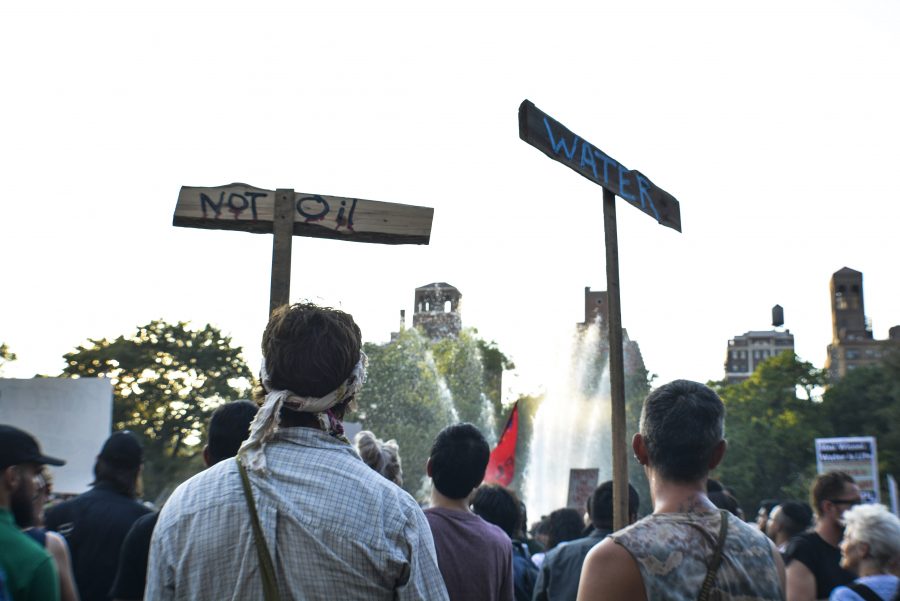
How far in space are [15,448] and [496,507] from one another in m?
2.56

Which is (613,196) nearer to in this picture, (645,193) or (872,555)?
(645,193)

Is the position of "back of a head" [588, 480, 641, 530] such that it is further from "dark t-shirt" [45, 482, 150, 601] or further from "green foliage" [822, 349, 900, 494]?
"green foliage" [822, 349, 900, 494]

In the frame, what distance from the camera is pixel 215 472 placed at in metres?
2.43

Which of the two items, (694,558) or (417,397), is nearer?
(694,558)

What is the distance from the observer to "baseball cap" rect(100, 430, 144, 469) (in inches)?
180

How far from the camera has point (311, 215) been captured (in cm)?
501

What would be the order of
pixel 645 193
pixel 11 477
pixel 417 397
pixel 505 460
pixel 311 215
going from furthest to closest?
pixel 417 397 < pixel 505 460 < pixel 645 193 < pixel 311 215 < pixel 11 477

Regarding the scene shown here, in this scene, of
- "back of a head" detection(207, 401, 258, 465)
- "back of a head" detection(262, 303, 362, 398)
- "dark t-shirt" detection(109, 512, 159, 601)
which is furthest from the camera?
"back of a head" detection(207, 401, 258, 465)

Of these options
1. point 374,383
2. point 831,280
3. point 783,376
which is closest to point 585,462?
point 374,383

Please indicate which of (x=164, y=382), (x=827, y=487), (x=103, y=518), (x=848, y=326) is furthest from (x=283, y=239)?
(x=848, y=326)

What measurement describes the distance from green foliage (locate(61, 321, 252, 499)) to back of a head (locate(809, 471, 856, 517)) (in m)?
38.5

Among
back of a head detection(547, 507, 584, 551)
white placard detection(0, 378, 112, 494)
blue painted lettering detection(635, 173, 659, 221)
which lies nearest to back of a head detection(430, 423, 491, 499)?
blue painted lettering detection(635, 173, 659, 221)

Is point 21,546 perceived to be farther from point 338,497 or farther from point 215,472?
point 338,497

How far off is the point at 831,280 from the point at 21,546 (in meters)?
146
